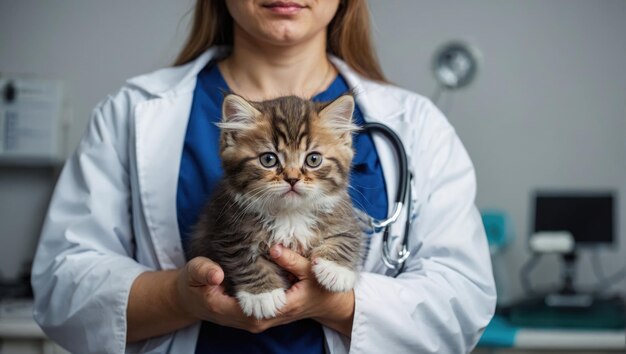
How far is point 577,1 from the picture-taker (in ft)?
11.0

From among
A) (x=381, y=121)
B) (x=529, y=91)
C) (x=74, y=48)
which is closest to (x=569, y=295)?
(x=529, y=91)

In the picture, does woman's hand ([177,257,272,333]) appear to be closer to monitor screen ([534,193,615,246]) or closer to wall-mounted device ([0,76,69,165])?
monitor screen ([534,193,615,246])

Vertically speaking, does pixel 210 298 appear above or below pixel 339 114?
below

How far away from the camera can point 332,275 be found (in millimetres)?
1312

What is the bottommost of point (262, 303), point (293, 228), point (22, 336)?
point (22, 336)

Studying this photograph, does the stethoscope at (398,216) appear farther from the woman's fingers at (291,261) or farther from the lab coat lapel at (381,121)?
the woman's fingers at (291,261)

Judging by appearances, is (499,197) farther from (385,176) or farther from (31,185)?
(31,185)

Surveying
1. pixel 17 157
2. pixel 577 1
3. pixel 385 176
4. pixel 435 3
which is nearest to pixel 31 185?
pixel 17 157

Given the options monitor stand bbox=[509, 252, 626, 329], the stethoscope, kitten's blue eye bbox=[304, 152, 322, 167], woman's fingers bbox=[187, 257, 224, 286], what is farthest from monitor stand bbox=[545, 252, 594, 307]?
woman's fingers bbox=[187, 257, 224, 286]

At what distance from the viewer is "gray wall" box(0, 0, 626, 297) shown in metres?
3.34

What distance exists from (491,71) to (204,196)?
2.13 m

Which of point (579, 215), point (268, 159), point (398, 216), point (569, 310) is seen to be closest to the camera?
point (268, 159)

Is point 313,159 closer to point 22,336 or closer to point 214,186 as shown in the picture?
point 214,186

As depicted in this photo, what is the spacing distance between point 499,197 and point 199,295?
2319mm
